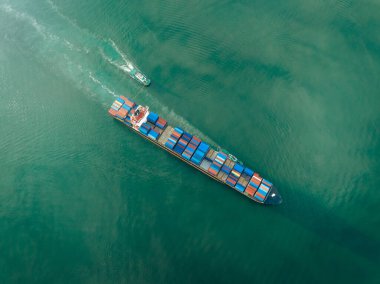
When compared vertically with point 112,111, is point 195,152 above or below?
above

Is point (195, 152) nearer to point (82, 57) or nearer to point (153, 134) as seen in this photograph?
point (153, 134)

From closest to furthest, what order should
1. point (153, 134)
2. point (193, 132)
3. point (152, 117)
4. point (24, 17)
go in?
point (153, 134) < point (152, 117) < point (193, 132) < point (24, 17)

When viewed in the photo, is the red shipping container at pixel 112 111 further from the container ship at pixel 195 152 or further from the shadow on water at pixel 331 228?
the shadow on water at pixel 331 228

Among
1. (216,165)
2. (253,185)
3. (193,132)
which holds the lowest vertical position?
(216,165)

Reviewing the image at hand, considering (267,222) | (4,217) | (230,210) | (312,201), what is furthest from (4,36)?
(312,201)

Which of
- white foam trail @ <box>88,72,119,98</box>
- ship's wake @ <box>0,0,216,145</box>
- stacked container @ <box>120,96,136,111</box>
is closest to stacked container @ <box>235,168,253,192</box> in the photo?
ship's wake @ <box>0,0,216,145</box>

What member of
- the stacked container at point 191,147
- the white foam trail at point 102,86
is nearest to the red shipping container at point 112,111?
the white foam trail at point 102,86

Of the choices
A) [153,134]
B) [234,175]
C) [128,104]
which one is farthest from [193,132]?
[128,104]

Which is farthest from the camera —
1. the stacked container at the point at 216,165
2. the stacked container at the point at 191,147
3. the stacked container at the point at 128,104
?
the stacked container at the point at 128,104
